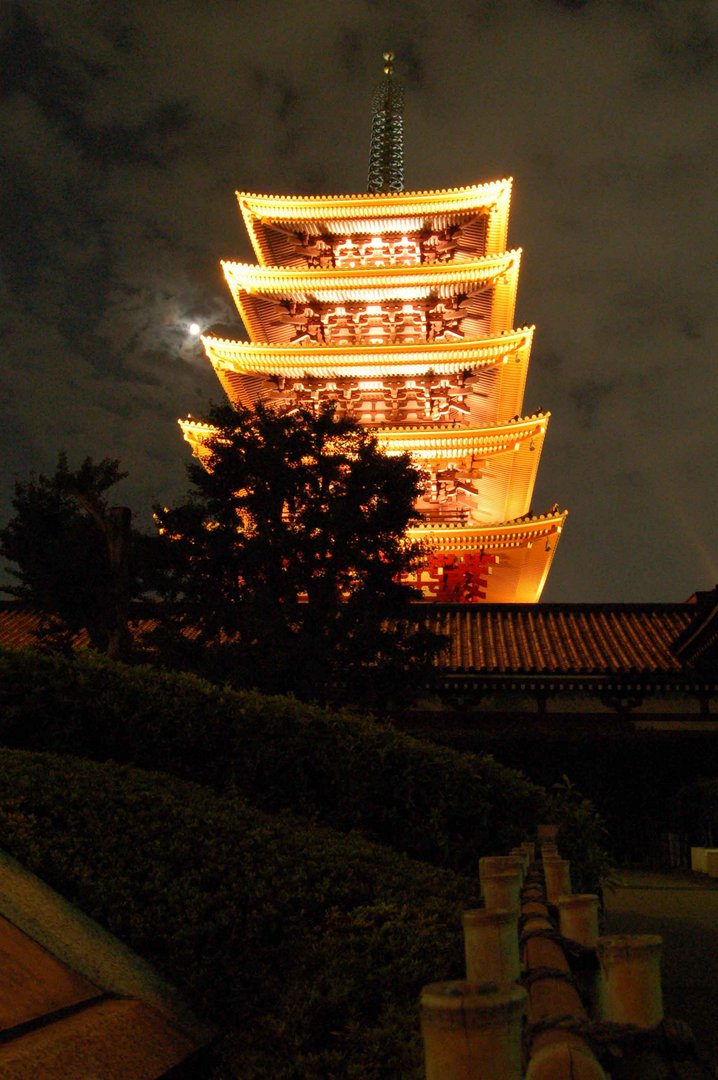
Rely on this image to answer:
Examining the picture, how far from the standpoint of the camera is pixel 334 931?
4527 mm

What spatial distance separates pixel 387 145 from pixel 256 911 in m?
36.6

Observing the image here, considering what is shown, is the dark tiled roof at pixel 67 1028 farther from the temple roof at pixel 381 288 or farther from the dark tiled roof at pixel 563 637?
the temple roof at pixel 381 288

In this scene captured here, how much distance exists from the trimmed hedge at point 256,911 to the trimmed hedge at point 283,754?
122cm

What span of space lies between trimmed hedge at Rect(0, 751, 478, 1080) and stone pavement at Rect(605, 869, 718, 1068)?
135 cm

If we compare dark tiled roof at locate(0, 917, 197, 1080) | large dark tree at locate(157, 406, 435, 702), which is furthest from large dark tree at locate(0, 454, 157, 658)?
dark tiled roof at locate(0, 917, 197, 1080)

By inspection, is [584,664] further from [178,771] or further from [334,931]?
[334,931]

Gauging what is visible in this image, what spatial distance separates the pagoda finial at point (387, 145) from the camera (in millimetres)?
35594

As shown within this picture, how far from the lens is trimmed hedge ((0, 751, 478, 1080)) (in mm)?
Result: 3654

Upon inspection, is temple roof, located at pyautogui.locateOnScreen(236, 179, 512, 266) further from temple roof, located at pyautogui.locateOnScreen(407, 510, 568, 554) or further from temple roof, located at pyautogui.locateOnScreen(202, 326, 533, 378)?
temple roof, located at pyautogui.locateOnScreen(407, 510, 568, 554)

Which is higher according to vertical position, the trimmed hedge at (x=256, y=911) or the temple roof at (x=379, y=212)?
the temple roof at (x=379, y=212)

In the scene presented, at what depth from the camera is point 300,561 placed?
1322 centimetres

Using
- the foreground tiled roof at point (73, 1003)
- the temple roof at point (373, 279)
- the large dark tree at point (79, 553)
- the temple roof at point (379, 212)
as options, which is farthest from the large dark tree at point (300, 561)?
the temple roof at point (379, 212)

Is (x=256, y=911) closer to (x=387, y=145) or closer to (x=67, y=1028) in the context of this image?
(x=67, y=1028)

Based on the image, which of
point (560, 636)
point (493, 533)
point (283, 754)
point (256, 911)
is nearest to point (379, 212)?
point (493, 533)
